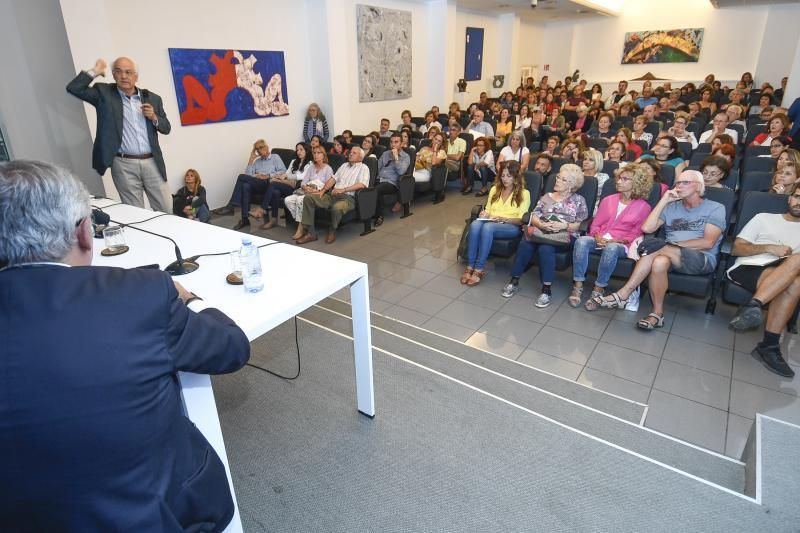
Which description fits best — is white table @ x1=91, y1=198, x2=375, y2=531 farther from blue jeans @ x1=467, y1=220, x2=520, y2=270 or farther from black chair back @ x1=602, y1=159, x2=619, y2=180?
black chair back @ x1=602, y1=159, x2=619, y2=180

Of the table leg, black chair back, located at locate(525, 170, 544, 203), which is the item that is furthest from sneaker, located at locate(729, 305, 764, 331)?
the table leg

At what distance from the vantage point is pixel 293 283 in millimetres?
1760

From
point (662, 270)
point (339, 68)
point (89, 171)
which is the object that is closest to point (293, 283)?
point (662, 270)

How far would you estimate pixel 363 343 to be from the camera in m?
2.04

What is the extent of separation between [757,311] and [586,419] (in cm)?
153

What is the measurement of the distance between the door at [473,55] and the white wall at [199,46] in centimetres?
518

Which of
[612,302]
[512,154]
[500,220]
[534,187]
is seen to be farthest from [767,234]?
Result: [512,154]

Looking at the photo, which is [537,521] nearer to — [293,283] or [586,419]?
[586,419]

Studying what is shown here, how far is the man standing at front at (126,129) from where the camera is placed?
3.52 meters

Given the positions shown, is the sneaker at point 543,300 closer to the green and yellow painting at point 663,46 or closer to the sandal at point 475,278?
the sandal at point 475,278

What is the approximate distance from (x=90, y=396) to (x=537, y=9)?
13.1 m

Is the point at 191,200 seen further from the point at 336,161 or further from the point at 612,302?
the point at 612,302

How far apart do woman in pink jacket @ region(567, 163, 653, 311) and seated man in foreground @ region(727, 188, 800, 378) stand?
2.16ft

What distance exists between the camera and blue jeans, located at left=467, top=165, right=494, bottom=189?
6.68 m
